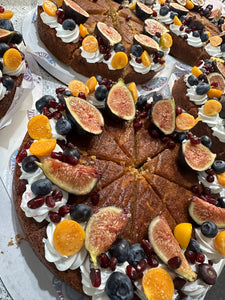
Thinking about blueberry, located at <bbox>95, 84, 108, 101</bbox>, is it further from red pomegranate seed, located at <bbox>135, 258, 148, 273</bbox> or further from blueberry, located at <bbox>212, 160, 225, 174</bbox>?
red pomegranate seed, located at <bbox>135, 258, 148, 273</bbox>

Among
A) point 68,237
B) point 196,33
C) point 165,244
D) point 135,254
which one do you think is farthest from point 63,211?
point 196,33

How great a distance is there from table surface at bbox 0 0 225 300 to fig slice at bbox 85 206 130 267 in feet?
2.95

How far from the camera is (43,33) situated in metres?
3.96

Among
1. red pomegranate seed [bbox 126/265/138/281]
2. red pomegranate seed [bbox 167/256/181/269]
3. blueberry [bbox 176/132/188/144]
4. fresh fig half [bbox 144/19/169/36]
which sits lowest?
red pomegranate seed [bbox 126/265/138/281]

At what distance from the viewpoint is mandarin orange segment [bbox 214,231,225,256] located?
237cm

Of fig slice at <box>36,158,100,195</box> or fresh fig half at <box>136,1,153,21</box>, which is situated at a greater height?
fresh fig half at <box>136,1,153,21</box>

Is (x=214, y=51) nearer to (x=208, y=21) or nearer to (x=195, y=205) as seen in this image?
(x=208, y=21)

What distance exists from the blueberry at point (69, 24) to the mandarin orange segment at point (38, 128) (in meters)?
1.83

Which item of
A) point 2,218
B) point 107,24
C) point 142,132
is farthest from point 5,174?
point 107,24

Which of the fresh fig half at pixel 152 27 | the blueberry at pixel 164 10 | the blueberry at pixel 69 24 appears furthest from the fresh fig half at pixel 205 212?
the blueberry at pixel 164 10

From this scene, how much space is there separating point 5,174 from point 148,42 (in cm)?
294

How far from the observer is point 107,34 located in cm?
389

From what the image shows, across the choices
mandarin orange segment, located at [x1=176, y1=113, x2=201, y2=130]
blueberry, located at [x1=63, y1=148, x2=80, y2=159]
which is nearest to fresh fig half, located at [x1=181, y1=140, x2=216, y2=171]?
mandarin orange segment, located at [x1=176, y1=113, x2=201, y2=130]

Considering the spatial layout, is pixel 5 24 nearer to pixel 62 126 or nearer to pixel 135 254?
pixel 62 126
